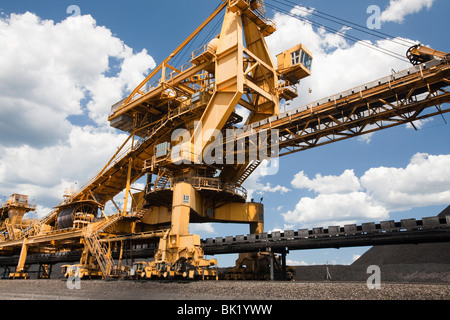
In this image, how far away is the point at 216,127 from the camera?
837 inches

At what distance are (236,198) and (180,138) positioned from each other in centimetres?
633

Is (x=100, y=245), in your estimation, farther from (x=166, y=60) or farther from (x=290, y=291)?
(x=290, y=291)

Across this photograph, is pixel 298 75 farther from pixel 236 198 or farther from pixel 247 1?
pixel 236 198

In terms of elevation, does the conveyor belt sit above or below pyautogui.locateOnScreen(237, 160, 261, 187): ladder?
below

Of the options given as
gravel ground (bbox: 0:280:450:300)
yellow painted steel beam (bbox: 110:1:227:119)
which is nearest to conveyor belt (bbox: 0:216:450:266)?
gravel ground (bbox: 0:280:450:300)

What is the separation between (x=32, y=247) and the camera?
37.3 m

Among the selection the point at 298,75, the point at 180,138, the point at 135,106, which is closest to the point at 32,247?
the point at 135,106

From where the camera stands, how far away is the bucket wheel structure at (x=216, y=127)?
734 inches

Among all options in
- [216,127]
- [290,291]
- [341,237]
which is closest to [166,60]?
[216,127]

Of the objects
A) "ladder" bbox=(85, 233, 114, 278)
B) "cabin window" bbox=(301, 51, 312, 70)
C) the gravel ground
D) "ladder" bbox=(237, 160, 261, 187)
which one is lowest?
the gravel ground

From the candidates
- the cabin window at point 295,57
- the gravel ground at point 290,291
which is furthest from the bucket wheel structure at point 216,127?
the gravel ground at point 290,291

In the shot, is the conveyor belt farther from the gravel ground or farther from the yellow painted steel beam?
the yellow painted steel beam

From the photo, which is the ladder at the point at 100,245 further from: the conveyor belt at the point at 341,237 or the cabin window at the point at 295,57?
the cabin window at the point at 295,57

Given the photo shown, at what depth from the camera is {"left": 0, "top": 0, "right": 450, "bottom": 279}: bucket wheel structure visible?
A: 18.7 meters
